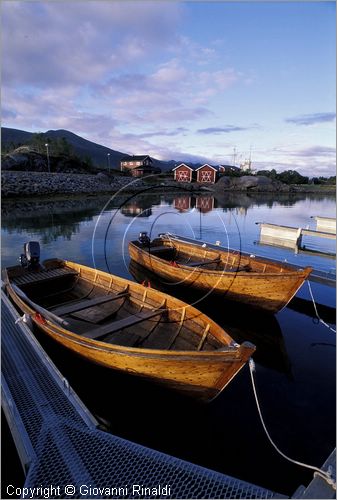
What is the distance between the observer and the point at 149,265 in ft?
54.6

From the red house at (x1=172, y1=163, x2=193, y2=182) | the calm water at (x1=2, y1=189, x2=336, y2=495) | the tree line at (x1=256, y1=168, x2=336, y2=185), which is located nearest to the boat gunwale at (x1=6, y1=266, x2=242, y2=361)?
the calm water at (x1=2, y1=189, x2=336, y2=495)

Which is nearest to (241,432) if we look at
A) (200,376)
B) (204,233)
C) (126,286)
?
(200,376)

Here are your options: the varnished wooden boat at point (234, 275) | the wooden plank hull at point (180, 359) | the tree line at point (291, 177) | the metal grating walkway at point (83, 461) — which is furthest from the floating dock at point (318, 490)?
the tree line at point (291, 177)

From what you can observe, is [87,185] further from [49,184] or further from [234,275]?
[234,275]

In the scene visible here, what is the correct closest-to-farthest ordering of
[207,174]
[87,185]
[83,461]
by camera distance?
[83,461]
[87,185]
[207,174]

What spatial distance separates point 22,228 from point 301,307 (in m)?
28.6

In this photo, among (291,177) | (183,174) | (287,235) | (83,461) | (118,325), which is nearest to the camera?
(83,461)

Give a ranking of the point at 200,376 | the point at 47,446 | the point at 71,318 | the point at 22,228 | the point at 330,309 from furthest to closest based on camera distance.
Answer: the point at 22,228 < the point at 330,309 < the point at 71,318 < the point at 200,376 < the point at 47,446

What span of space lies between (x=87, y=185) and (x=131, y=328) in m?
63.0

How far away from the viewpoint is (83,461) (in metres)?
4.91

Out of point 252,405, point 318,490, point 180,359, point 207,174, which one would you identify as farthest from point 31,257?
point 207,174

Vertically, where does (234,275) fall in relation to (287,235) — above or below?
below

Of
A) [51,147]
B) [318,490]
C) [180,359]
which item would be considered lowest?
[318,490]

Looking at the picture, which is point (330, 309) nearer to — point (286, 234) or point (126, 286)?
point (126, 286)
